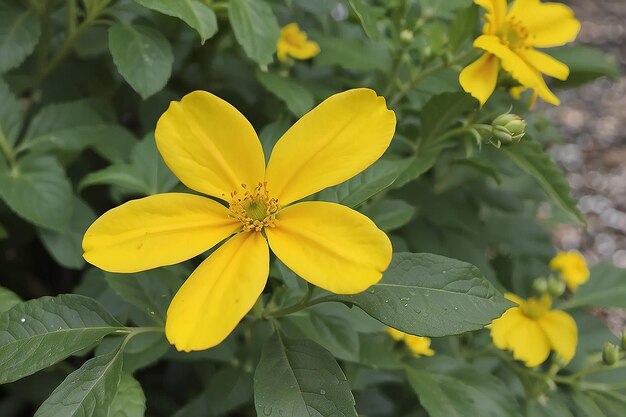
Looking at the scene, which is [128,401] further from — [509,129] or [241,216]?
[509,129]

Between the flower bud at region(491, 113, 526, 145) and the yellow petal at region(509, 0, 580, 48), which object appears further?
the yellow petal at region(509, 0, 580, 48)

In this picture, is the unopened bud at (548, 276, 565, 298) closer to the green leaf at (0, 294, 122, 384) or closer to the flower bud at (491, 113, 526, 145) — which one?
the flower bud at (491, 113, 526, 145)

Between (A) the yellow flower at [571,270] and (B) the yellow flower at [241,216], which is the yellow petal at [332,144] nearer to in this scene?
(B) the yellow flower at [241,216]

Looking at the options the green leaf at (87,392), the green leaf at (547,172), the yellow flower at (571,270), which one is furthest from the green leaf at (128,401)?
the yellow flower at (571,270)

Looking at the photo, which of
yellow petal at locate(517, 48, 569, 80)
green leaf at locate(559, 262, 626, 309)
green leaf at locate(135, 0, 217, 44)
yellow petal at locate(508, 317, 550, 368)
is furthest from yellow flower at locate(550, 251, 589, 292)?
green leaf at locate(135, 0, 217, 44)

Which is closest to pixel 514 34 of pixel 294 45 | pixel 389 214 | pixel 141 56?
pixel 389 214

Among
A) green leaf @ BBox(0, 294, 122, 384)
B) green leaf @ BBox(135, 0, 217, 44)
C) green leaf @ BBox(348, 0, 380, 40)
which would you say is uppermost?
green leaf @ BBox(135, 0, 217, 44)
